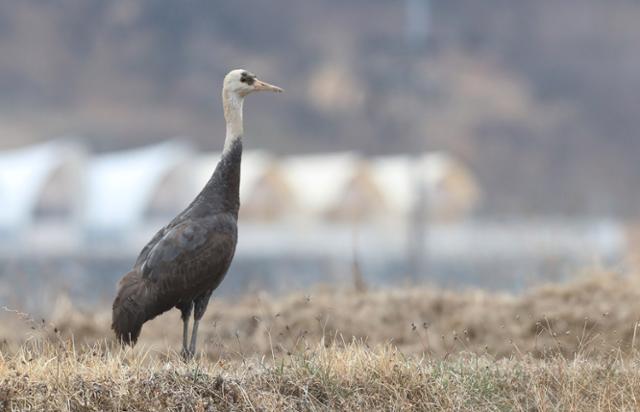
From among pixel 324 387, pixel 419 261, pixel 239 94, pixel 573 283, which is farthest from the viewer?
pixel 419 261

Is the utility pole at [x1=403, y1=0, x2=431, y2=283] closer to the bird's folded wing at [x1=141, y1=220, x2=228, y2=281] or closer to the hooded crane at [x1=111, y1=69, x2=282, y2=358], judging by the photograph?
the hooded crane at [x1=111, y1=69, x2=282, y2=358]

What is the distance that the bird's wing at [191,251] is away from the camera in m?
9.37

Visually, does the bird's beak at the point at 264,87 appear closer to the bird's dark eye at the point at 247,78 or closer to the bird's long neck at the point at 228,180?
the bird's dark eye at the point at 247,78

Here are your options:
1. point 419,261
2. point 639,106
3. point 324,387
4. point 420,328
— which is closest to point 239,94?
point 324,387

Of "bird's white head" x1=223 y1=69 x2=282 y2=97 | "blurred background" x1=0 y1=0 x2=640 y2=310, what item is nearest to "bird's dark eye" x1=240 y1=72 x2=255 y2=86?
"bird's white head" x1=223 y1=69 x2=282 y2=97

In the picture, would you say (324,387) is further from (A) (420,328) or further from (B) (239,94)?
(A) (420,328)

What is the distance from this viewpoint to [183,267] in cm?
935

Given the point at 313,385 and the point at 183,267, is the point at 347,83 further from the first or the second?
the point at 313,385

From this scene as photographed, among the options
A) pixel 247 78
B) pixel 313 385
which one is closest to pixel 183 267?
pixel 313 385

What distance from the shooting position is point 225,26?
110 m

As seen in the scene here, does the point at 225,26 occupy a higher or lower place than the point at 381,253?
higher

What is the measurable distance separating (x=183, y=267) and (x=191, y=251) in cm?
13

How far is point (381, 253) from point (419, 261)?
24386mm

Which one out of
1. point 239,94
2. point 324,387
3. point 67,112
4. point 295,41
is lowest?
point 324,387
